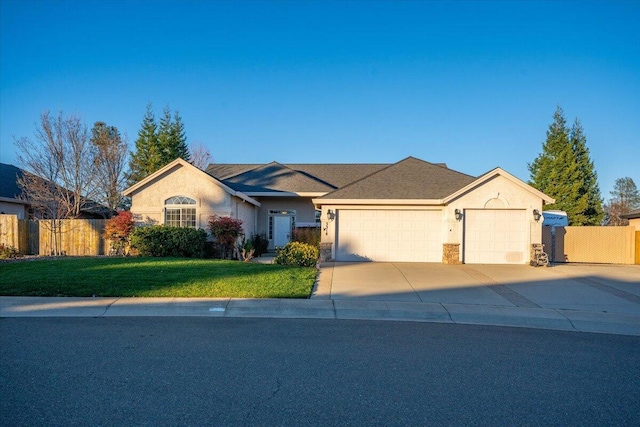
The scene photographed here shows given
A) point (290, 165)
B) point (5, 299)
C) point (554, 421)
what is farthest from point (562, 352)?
point (290, 165)

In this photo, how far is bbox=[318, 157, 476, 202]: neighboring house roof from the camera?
60.1 feet

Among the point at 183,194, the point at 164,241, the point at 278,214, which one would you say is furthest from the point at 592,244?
the point at 164,241

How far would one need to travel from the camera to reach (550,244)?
19578 mm

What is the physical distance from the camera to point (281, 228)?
24.5 metres

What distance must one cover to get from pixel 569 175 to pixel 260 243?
2660 centimetres

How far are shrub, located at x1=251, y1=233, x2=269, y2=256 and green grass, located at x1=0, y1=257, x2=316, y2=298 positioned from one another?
7550 millimetres

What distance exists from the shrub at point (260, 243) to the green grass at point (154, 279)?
7.55 m

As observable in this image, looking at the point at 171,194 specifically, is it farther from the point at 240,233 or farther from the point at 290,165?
the point at 290,165

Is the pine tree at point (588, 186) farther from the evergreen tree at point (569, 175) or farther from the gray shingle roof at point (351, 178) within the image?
the gray shingle roof at point (351, 178)

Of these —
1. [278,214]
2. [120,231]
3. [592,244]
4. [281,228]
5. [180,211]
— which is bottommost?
[592,244]

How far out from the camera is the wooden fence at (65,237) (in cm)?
1923

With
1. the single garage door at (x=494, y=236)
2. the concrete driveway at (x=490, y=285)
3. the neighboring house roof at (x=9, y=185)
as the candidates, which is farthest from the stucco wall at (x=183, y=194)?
the single garage door at (x=494, y=236)

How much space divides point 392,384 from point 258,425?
5.96ft

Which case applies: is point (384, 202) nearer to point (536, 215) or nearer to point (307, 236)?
point (307, 236)
